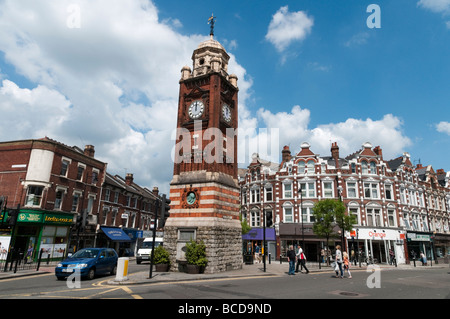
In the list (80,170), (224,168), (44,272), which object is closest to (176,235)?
(224,168)

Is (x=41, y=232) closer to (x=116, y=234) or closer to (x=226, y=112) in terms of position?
(x=116, y=234)

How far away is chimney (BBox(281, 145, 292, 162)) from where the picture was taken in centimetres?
3834

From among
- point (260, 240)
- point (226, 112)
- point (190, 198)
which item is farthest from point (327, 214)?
point (190, 198)

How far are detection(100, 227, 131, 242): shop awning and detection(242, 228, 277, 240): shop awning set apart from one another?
51.0 feet

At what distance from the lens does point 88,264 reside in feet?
Answer: 46.2

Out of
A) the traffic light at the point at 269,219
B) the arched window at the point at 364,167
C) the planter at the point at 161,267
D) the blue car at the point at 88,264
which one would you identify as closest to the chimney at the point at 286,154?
the traffic light at the point at 269,219

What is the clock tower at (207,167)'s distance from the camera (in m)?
19.0

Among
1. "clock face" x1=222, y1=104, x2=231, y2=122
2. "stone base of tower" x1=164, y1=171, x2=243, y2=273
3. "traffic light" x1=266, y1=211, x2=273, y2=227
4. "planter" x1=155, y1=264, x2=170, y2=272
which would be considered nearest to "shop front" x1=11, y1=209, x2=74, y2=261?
"planter" x1=155, y1=264, x2=170, y2=272

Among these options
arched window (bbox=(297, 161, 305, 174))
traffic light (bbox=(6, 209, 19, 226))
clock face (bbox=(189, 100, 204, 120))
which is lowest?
traffic light (bbox=(6, 209, 19, 226))

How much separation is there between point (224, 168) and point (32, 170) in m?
18.2

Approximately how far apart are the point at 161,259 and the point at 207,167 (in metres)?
7.03

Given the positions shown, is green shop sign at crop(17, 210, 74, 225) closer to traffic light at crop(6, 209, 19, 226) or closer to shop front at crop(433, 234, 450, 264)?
traffic light at crop(6, 209, 19, 226)

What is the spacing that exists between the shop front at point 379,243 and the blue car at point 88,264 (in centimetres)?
2736

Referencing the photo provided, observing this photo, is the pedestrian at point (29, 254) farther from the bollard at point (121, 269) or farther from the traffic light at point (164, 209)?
the traffic light at point (164, 209)
